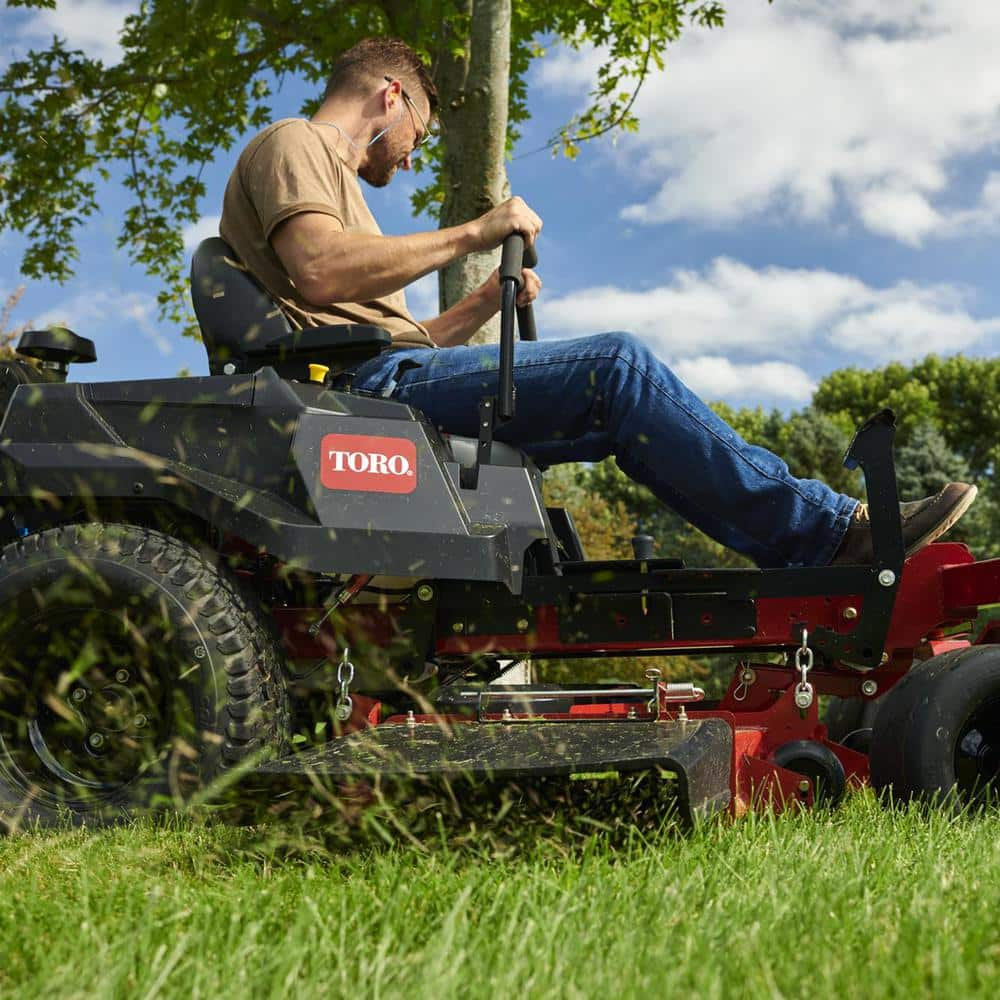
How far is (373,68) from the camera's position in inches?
145

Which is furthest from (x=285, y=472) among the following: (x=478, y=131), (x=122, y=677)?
(x=478, y=131)

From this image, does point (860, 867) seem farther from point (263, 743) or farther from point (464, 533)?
point (263, 743)

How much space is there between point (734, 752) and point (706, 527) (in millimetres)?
628

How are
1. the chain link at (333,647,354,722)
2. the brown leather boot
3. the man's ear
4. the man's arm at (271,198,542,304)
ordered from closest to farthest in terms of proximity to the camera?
the brown leather boot < the chain link at (333,647,354,722) < the man's arm at (271,198,542,304) < the man's ear

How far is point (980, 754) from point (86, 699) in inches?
87.1

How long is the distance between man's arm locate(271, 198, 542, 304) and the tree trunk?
3.27 meters

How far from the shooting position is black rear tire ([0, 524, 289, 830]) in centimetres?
275

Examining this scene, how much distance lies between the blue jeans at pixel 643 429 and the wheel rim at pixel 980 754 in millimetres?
529

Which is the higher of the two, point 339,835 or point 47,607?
point 47,607

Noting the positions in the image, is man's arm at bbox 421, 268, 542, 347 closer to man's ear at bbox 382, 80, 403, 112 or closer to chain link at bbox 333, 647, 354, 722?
man's ear at bbox 382, 80, 403, 112

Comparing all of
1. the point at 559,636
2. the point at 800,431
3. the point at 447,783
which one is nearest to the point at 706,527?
the point at 559,636

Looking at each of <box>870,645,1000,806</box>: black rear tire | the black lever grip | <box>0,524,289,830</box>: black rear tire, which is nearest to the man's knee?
the black lever grip

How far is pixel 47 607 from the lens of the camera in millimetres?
2871

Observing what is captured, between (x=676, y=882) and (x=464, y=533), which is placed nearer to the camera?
(x=676, y=882)
